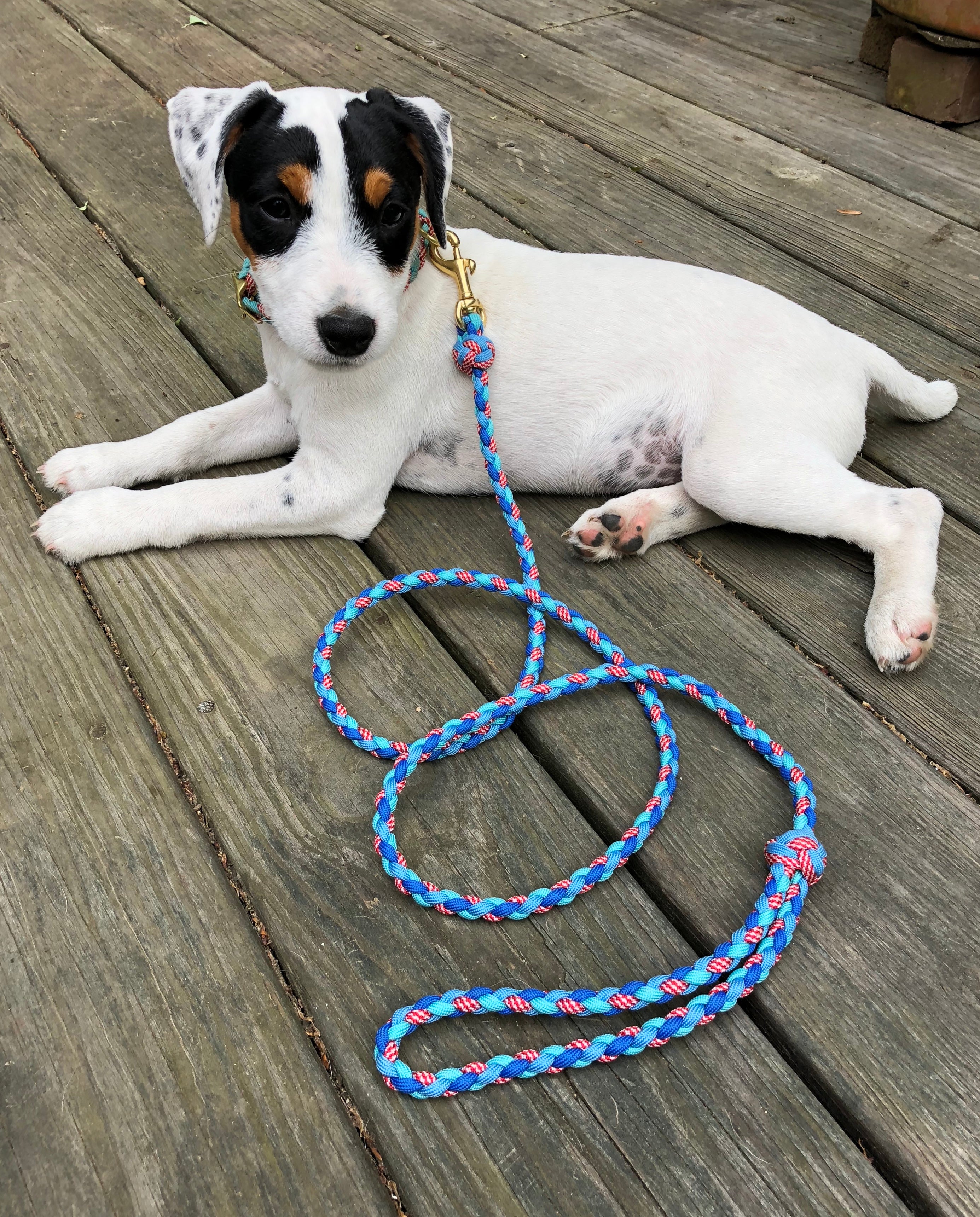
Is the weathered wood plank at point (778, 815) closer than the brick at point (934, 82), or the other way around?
the weathered wood plank at point (778, 815)

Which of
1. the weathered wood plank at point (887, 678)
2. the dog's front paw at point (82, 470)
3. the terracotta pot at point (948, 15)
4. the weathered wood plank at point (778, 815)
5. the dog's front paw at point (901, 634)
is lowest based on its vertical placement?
the dog's front paw at point (82, 470)

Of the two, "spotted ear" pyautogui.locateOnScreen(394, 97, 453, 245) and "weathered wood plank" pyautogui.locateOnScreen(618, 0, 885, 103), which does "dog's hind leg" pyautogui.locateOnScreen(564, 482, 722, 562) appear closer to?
"spotted ear" pyautogui.locateOnScreen(394, 97, 453, 245)

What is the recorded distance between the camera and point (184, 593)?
2.46m

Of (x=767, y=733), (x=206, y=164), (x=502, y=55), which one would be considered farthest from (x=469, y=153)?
(x=767, y=733)

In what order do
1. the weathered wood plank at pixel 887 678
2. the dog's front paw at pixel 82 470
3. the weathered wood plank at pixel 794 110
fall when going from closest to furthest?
the weathered wood plank at pixel 887 678, the dog's front paw at pixel 82 470, the weathered wood plank at pixel 794 110

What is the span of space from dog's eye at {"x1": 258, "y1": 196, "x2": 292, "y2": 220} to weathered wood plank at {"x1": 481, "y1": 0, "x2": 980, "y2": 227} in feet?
9.15

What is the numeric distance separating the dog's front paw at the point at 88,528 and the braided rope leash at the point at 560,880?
2.08ft

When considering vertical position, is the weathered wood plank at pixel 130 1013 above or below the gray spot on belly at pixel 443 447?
below

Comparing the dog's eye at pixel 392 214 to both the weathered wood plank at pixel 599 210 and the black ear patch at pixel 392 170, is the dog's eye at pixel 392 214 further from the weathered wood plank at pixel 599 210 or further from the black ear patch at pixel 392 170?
the weathered wood plank at pixel 599 210

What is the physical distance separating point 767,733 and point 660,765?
269 mm

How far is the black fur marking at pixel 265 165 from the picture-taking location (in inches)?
86.4

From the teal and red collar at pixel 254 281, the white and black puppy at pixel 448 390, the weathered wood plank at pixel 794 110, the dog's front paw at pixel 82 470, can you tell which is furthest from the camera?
the weathered wood plank at pixel 794 110

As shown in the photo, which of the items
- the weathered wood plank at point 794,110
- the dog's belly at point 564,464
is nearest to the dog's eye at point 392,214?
the dog's belly at point 564,464

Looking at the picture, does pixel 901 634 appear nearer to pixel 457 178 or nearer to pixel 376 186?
pixel 376 186
